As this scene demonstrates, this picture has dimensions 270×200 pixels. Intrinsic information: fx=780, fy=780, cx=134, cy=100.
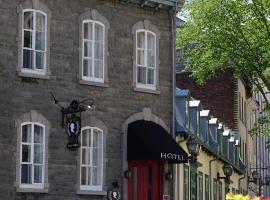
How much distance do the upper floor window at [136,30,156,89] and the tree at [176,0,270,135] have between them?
567cm

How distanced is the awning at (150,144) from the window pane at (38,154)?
3.05 meters

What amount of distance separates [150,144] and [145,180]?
5.93 ft

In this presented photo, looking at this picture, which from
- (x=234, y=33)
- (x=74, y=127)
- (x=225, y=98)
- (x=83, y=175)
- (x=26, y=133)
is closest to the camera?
(x=26, y=133)

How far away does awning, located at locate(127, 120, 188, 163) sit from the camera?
73.7 ft

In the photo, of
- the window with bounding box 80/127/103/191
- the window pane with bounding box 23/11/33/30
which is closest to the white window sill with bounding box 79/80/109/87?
the window with bounding box 80/127/103/191

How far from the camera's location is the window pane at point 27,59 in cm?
2112

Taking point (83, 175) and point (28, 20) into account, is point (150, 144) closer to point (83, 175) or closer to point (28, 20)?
point (83, 175)

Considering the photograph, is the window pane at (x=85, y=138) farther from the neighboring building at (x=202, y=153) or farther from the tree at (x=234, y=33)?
the tree at (x=234, y=33)

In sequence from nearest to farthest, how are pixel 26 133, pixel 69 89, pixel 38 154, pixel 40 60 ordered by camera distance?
1. pixel 26 133
2. pixel 38 154
3. pixel 40 60
4. pixel 69 89

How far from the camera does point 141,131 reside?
23188 mm

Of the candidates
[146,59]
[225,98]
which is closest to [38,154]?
[146,59]

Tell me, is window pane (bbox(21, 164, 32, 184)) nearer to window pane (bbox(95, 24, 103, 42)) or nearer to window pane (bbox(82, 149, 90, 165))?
window pane (bbox(82, 149, 90, 165))

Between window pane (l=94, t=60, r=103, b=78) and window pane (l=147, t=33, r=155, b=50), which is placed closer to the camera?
window pane (l=94, t=60, r=103, b=78)

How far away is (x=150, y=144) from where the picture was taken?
2261cm
